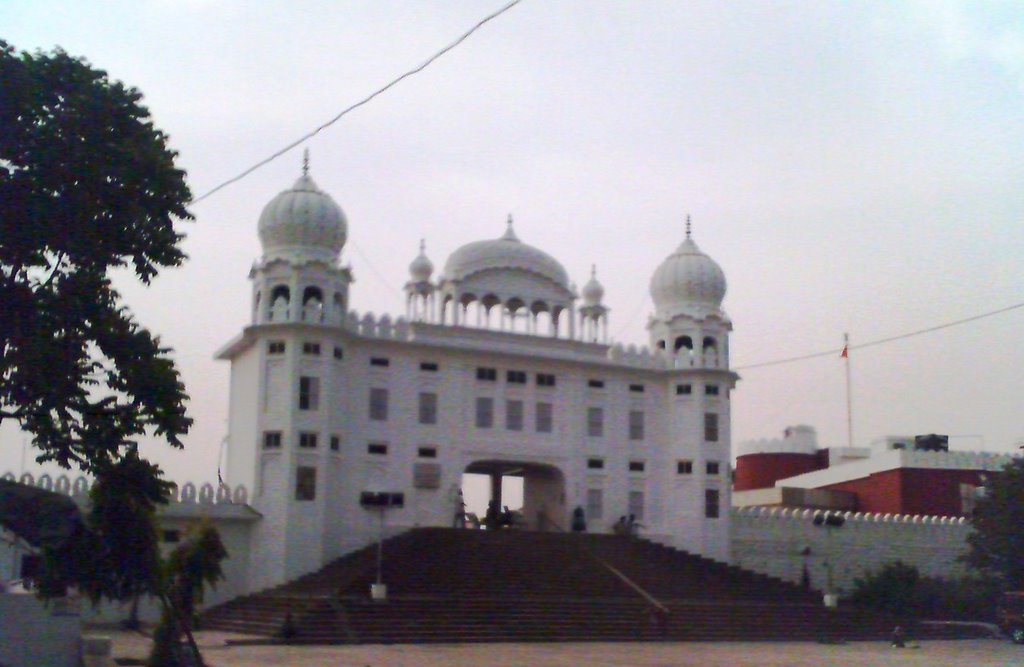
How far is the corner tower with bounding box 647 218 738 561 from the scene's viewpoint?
43.0m

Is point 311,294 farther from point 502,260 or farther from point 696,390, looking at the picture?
point 696,390

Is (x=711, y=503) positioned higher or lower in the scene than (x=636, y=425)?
lower

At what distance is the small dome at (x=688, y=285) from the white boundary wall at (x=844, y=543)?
7.65 meters

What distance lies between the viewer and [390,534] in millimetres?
38594

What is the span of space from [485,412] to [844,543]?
14.8 meters

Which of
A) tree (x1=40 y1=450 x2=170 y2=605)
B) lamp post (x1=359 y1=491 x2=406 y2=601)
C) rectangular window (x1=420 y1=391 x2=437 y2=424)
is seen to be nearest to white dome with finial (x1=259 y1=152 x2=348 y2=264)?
rectangular window (x1=420 y1=391 x2=437 y2=424)

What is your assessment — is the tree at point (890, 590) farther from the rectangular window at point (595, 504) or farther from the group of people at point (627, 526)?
the rectangular window at point (595, 504)

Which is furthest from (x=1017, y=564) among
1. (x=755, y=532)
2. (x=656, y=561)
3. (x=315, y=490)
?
(x=315, y=490)

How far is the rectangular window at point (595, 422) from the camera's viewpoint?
4303cm

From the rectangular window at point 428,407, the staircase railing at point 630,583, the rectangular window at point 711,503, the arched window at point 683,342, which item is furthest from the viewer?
the arched window at point 683,342

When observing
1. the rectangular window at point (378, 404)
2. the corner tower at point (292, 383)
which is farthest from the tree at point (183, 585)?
the rectangular window at point (378, 404)

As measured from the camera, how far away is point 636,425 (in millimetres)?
43906

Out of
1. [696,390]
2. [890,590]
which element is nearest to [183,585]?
[696,390]

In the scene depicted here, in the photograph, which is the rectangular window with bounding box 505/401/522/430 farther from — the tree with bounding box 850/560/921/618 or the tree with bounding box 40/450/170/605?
the tree with bounding box 40/450/170/605
